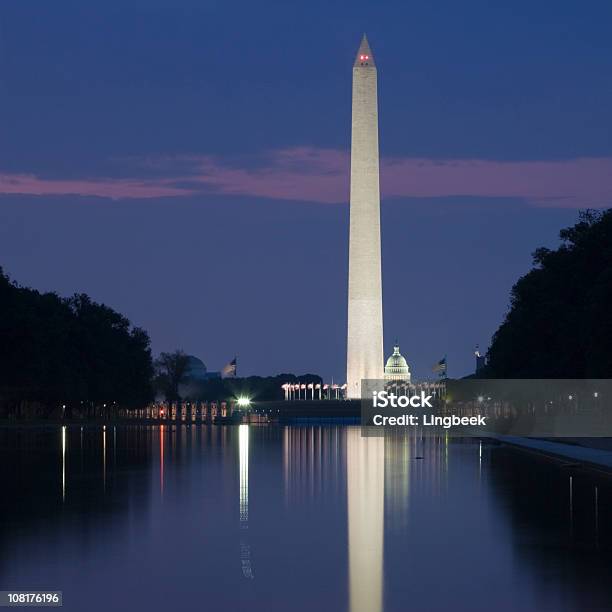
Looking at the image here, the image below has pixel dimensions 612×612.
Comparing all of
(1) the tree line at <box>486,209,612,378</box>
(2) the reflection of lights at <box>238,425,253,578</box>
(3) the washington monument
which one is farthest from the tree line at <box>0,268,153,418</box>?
(2) the reflection of lights at <box>238,425,253,578</box>

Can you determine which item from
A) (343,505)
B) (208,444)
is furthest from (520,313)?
(343,505)

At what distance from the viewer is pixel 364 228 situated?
118938 millimetres

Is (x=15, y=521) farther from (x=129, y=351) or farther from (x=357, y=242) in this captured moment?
(x=129, y=351)

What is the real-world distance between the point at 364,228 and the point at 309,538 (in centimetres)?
10211

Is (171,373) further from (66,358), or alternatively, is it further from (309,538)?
(309,538)

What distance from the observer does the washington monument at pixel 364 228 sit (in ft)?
387

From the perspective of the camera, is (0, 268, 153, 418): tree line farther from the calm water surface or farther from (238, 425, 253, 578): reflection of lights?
the calm water surface

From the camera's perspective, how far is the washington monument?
118000 millimetres

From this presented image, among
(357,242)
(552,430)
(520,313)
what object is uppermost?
(357,242)

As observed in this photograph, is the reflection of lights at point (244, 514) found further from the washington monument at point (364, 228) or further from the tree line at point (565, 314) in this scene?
the washington monument at point (364, 228)

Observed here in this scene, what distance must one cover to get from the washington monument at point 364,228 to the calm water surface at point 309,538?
8636 cm

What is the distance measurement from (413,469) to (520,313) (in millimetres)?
50508

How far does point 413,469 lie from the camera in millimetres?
32906

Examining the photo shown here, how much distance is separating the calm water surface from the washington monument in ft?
283
